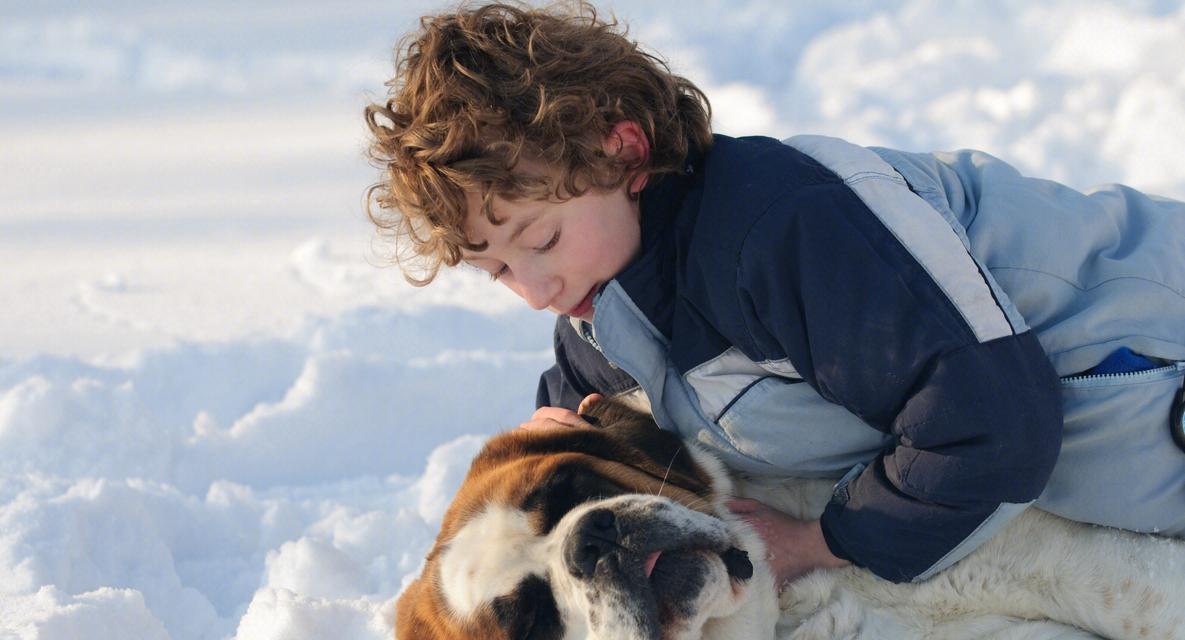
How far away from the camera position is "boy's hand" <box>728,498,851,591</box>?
2.42 metres

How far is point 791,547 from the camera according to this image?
244 cm

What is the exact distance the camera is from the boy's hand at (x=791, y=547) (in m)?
2.42

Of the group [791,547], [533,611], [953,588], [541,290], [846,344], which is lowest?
[533,611]

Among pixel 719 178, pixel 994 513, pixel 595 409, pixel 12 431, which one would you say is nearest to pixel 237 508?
pixel 12 431

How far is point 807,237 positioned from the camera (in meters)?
2.07

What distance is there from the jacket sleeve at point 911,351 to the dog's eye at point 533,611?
0.70m

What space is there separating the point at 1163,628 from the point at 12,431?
15.6 feet

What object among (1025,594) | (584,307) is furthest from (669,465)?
(1025,594)

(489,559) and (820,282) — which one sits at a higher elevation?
(820,282)

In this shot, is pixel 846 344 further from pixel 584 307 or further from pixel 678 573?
pixel 584 307

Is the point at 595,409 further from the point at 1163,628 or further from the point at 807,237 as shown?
the point at 1163,628

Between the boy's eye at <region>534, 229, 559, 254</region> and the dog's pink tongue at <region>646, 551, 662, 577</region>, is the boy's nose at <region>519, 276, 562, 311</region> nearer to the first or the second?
the boy's eye at <region>534, 229, 559, 254</region>

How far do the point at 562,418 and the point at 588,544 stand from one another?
2.17ft

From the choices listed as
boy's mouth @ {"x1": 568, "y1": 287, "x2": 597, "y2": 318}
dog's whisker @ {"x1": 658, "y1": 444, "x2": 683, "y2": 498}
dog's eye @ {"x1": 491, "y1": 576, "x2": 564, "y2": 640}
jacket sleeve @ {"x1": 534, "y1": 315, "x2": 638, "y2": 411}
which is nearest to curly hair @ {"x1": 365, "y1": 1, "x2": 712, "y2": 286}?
boy's mouth @ {"x1": 568, "y1": 287, "x2": 597, "y2": 318}
